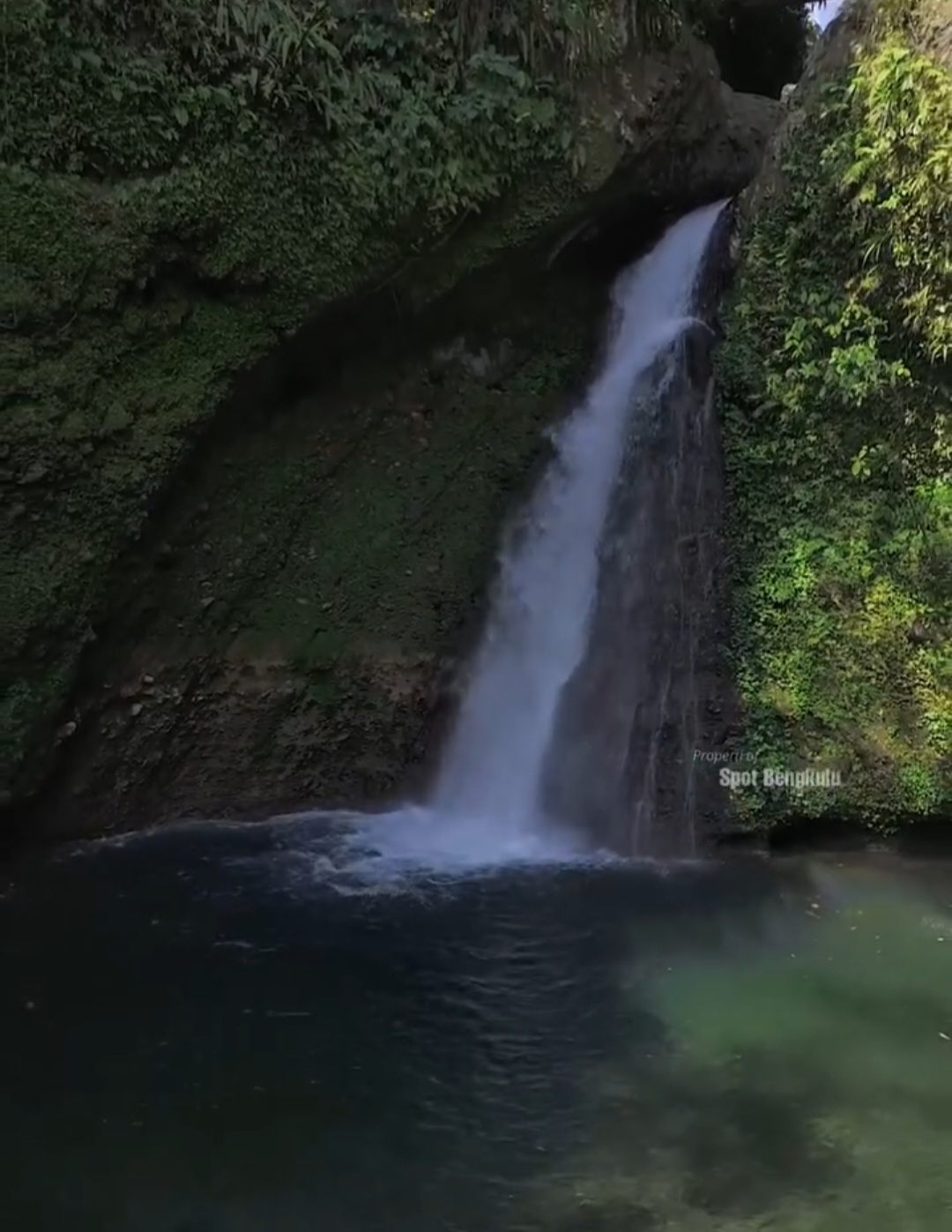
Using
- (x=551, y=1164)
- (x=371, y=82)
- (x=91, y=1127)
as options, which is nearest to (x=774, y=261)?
(x=371, y=82)

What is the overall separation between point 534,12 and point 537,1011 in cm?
717

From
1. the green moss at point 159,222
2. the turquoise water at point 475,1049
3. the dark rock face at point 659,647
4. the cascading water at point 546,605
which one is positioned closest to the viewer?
the turquoise water at point 475,1049

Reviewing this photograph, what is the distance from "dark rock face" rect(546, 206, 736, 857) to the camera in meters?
8.52

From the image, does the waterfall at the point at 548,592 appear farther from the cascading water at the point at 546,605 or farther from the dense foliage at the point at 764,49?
the dense foliage at the point at 764,49

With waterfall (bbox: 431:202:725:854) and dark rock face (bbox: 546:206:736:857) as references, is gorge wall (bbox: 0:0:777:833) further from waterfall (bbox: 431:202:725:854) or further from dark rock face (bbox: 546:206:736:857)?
dark rock face (bbox: 546:206:736:857)

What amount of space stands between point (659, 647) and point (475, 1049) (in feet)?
12.7

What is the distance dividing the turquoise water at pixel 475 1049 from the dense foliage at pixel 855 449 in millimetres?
1099

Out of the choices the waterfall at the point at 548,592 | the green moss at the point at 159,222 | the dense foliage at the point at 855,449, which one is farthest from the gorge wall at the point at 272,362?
the dense foliage at the point at 855,449

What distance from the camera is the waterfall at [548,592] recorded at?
9.10 metres

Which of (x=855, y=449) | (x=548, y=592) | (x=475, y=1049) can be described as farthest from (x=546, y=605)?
(x=475, y=1049)

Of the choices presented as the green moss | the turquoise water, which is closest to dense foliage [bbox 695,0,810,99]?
the green moss

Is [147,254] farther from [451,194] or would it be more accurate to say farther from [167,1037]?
[167,1037]

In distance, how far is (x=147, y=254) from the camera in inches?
299

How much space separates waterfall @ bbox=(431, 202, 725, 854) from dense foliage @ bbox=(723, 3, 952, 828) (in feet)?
3.75
